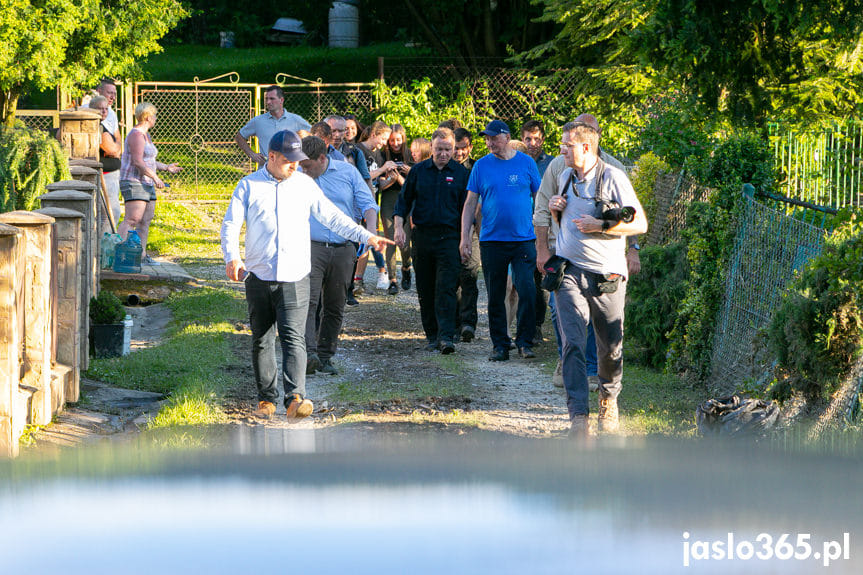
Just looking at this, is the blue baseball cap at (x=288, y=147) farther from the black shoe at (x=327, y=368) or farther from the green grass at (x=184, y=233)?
the green grass at (x=184, y=233)

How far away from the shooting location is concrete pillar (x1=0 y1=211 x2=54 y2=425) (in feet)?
23.2

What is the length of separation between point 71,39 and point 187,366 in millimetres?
10774

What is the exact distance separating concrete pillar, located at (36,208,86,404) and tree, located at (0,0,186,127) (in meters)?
9.40

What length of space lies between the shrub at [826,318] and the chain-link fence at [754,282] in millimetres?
289

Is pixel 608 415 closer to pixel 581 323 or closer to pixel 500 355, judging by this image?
pixel 581 323

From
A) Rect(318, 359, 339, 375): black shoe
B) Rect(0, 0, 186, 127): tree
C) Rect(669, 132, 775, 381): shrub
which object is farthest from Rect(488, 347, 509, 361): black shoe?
Rect(0, 0, 186, 127): tree

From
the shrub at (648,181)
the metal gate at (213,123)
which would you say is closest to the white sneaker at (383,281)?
the shrub at (648,181)

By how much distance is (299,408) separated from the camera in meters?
7.41

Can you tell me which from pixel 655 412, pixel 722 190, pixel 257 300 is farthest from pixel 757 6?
pixel 257 300

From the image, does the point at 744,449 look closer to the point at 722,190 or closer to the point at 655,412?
the point at 655,412

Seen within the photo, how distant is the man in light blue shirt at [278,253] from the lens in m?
7.43

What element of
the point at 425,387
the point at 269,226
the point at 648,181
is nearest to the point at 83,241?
the point at 269,226

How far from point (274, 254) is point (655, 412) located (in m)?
2.81

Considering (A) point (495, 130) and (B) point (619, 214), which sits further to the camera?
(A) point (495, 130)
